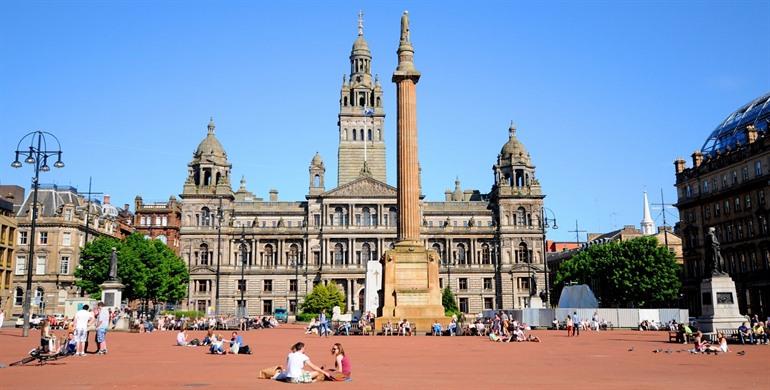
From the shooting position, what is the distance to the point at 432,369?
63.1ft

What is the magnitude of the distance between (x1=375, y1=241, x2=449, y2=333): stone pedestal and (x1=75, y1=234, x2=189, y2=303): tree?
4733 cm

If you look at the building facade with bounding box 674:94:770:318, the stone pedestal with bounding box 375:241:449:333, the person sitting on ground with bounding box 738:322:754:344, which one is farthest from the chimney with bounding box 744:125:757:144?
the stone pedestal with bounding box 375:241:449:333

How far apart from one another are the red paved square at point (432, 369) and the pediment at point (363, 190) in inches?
3105

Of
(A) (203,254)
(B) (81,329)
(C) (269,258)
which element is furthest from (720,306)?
(A) (203,254)

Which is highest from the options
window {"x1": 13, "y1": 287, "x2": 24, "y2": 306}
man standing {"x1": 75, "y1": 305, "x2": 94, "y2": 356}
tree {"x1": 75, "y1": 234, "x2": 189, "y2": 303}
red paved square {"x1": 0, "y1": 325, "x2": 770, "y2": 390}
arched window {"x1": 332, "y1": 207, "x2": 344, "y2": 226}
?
arched window {"x1": 332, "y1": 207, "x2": 344, "y2": 226}

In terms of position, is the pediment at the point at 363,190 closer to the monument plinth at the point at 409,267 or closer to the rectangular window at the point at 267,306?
the rectangular window at the point at 267,306

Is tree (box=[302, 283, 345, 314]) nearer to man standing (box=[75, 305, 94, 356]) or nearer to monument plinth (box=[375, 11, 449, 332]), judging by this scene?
monument plinth (box=[375, 11, 449, 332])

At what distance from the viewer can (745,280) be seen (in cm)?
6825

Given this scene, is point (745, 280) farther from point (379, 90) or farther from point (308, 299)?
point (379, 90)

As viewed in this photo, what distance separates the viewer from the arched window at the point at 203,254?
106519 millimetres

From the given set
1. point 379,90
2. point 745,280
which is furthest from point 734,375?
point 379,90

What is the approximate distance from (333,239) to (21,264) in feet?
141

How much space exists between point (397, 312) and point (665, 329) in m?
24.4

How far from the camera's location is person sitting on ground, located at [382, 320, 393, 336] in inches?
1463
